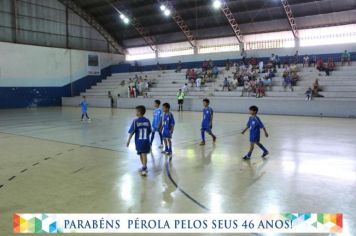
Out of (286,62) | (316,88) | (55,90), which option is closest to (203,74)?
(286,62)

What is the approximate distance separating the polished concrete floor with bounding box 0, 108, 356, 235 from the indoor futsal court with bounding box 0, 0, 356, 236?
0.05 m

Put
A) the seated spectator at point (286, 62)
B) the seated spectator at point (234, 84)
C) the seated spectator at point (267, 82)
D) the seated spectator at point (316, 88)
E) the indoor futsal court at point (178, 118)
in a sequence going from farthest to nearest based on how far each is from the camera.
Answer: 1. the seated spectator at point (286, 62)
2. the seated spectator at point (234, 84)
3. the seated spectator at point (267, 82)
4. the seated spectator at point (316, 88)
5. the indoor futsal court at point (178, 118)

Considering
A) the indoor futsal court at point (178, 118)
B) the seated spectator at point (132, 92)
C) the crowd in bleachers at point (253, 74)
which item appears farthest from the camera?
the seated spectator at point (132, 92)

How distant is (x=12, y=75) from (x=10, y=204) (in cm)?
3444

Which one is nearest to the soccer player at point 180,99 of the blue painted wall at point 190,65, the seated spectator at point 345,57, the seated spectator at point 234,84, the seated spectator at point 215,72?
the seated spectator at point 234,84

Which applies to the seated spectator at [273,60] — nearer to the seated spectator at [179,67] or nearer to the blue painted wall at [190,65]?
the blue painted wall at [190,65]

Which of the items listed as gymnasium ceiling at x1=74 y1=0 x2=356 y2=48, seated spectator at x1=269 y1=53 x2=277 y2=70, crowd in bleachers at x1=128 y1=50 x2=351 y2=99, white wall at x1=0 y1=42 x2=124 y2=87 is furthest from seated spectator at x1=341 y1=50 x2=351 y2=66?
white wall at x1=0 y1=42 x2=124 y2=87

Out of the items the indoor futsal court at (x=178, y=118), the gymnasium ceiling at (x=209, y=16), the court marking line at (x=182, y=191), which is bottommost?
the court marking line at (x=182, y=191)

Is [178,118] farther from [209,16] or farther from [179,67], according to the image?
[209,16]

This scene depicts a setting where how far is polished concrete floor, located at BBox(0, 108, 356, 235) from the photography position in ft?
18.6

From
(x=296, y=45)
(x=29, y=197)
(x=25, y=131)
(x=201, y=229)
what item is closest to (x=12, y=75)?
(x=25, y=131)

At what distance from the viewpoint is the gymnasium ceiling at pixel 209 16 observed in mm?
31281

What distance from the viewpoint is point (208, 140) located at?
508 inches

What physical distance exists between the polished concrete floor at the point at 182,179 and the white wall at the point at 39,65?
26654 millimetres
